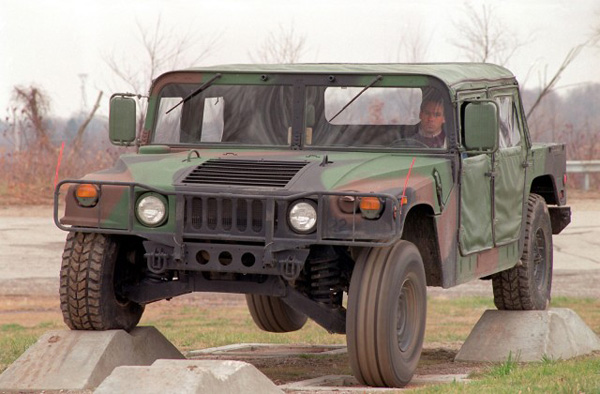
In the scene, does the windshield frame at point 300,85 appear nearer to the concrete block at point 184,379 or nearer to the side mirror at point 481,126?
the side mirror at point 481,126

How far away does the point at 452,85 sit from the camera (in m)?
9.95

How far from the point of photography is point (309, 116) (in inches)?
396

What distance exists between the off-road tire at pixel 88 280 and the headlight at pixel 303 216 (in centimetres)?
142

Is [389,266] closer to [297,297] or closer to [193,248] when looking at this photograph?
[297,297]

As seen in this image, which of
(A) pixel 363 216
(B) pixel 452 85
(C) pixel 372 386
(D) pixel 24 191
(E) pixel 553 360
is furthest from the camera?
(D) pixel 24 191

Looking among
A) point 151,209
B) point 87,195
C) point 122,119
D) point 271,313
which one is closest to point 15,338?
point 271,313

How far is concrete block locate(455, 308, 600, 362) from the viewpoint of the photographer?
11102 millimetres

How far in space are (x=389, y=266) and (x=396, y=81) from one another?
172 centimetres

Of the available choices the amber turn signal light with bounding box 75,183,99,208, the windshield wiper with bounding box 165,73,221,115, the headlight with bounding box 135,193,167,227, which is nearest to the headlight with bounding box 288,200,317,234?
the headlight with bounding box 135,193,167,227

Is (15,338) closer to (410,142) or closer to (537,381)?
(410,142)

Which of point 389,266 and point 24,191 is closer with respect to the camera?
point 389,266

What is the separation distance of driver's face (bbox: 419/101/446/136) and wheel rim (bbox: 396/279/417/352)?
129 centimetres

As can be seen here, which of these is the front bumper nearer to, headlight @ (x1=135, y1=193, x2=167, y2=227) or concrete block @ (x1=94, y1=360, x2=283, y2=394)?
headlight @ (x1=135, y1=193, x2=167, y2=227)

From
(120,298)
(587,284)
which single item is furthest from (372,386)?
(587,284)
